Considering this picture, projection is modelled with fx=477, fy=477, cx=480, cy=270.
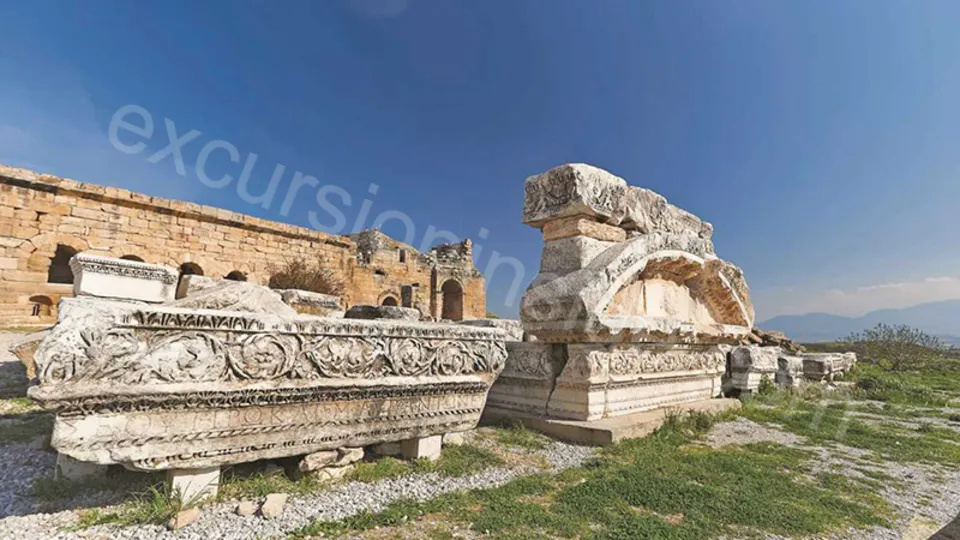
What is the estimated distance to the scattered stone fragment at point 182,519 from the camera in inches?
73.0

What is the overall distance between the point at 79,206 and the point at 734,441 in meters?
15.7

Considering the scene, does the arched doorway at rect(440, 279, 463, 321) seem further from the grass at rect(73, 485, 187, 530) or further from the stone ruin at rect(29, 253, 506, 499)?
the grass at rect(73, 485, 187, 530)

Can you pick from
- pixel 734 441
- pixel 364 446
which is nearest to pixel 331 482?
pixel 364 446

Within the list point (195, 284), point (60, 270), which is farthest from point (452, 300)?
point (195, 284)

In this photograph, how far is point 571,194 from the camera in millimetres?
4223

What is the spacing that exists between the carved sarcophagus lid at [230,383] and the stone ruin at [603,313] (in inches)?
46.8

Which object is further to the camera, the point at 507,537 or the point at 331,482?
the point at 331,482

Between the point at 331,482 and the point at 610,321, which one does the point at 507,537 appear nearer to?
the point at 331,482

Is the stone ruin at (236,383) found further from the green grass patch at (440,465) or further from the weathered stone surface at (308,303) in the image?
the weathered stone surface at (308,303)

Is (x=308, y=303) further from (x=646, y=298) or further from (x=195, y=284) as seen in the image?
(x=646, y=298)

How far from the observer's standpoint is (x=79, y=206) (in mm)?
12664

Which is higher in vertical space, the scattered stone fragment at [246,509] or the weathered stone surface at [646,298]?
the weathered stone surface at [646,298]

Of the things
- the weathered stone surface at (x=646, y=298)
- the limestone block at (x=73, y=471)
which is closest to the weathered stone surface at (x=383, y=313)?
the weathered stone surface at (x=646, y=298)

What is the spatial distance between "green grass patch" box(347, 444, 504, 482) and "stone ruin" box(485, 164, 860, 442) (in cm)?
90
